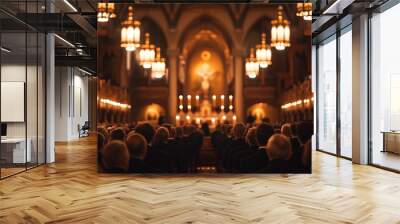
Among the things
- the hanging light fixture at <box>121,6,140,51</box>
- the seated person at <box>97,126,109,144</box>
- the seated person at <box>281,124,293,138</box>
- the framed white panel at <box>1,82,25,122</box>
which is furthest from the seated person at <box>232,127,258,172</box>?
the framed white panel at <box>1,82,25,122</box>

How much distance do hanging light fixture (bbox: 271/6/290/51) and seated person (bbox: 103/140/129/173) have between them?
3031mm

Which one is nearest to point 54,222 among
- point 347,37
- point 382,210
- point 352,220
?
point 352,220

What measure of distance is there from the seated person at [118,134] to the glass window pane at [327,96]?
594cm

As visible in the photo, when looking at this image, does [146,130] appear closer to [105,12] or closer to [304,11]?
[105,12]

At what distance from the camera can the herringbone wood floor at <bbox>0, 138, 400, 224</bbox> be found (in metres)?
4.19

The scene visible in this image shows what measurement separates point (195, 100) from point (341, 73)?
4824mm

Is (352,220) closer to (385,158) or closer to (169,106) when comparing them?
(169,106)

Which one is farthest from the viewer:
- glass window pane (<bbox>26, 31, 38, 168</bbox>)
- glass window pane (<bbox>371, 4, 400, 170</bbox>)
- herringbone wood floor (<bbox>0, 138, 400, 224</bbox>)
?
glass window pane (<bbox>26, 31, 38, 168</bbox>)

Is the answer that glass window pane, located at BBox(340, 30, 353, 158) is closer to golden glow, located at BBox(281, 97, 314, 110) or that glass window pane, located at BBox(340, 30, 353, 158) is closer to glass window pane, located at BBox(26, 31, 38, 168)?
golden glow, located at BBox(281, 97, 314, 110)

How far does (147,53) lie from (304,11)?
8.73 ft

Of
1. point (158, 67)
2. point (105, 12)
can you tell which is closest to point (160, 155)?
point (158, 67)

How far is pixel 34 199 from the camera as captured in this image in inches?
199

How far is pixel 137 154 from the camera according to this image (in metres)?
6.88

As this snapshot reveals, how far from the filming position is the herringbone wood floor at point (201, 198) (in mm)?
4187
